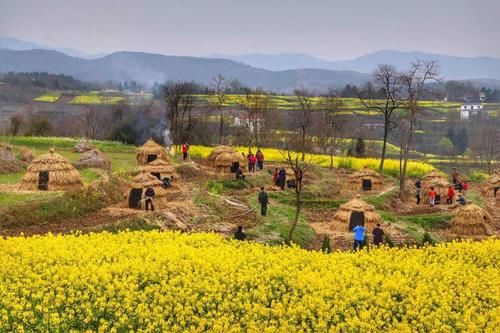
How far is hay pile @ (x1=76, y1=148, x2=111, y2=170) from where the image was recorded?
127ft

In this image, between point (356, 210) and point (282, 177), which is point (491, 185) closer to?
point (282, 177)

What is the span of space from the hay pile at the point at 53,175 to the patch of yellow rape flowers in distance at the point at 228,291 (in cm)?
1138

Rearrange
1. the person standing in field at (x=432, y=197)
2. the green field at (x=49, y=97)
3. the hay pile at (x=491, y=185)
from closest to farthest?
the person standing in field at (x=432, y=197), the hay pile at (x=491, y=185), the green field at (x=49, y=97)

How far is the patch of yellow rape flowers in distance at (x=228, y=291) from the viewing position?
44.4 feet

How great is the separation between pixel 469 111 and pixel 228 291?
114932mm

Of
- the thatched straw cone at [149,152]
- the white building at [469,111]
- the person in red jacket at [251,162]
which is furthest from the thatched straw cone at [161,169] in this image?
the white building at [469,111]

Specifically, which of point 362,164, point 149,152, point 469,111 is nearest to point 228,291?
point 149,152

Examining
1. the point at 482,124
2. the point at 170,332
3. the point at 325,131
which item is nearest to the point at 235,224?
the point at 170,332

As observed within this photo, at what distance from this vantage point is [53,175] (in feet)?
97.8

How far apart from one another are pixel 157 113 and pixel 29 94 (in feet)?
133

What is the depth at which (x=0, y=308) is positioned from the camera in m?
13.8

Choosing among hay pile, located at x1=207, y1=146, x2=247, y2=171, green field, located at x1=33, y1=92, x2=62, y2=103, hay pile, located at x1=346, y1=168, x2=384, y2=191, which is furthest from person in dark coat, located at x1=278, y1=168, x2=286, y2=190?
green field, located at x1=33, y1=92, x2=62, y2=103

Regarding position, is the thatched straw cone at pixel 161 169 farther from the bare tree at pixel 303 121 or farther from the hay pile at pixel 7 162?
the bare tree at pixel 303 121

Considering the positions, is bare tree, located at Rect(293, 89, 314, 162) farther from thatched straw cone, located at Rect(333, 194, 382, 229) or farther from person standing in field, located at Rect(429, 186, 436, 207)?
thatched straw cone, located at Rect(333, 194, 382, 229)
